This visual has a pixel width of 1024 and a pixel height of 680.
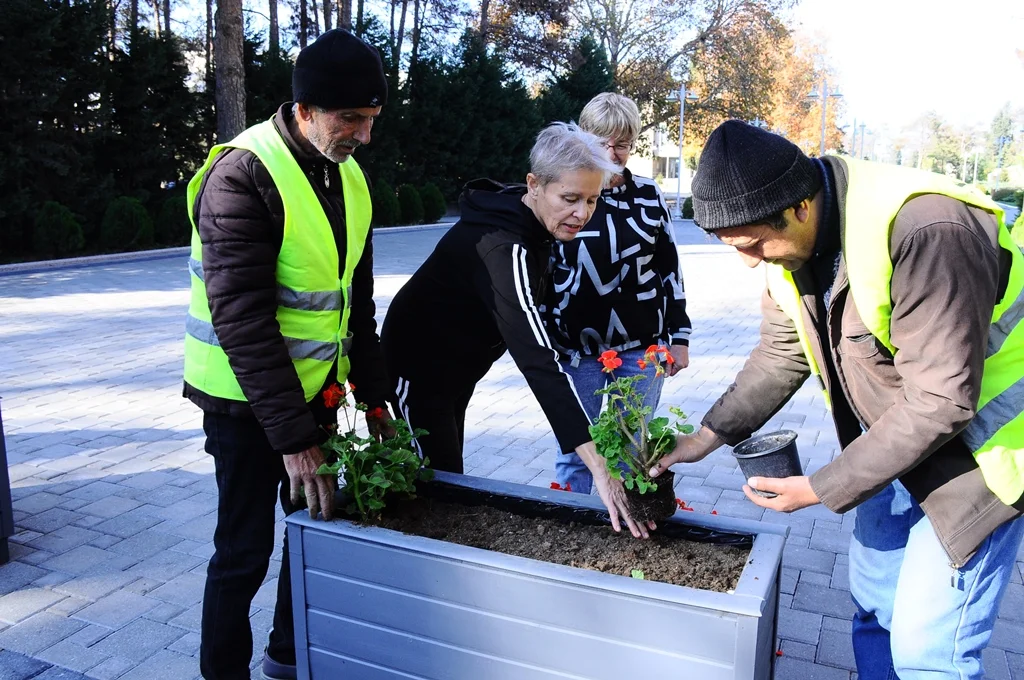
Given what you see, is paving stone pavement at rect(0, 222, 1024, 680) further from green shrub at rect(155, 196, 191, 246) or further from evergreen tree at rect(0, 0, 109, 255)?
green shrub at rect(155, 196, 191, 246)

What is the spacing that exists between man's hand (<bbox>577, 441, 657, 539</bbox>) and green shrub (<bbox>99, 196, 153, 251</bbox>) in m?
14.7

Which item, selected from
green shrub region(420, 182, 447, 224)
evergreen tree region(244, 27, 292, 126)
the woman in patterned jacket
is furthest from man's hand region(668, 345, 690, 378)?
green shrub region(420, 182, 447, 224)

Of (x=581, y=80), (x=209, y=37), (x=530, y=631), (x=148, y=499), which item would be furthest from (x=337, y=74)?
(x=581, y=80)

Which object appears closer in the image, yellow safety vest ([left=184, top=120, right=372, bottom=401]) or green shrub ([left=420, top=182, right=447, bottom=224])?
yellow safety vest ([left=184, top=120, right=372, bottom=401])

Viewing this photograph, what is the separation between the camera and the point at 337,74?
6.91ft

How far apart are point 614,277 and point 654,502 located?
1.13 m

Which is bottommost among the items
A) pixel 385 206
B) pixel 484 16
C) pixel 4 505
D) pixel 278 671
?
pixel 278 671

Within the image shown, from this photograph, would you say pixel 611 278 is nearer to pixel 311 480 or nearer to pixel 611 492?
pixel 611 492

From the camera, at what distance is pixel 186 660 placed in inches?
112

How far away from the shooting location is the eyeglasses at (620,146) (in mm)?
3184

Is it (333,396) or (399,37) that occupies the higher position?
(399,37)

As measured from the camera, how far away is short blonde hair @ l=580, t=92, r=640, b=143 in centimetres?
316

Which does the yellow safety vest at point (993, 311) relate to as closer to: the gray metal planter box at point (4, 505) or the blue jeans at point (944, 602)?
the blue jeans at point (944, 602)

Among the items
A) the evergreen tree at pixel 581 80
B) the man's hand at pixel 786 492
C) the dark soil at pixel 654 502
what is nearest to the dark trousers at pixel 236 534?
the dark soil at pixel 654 502
